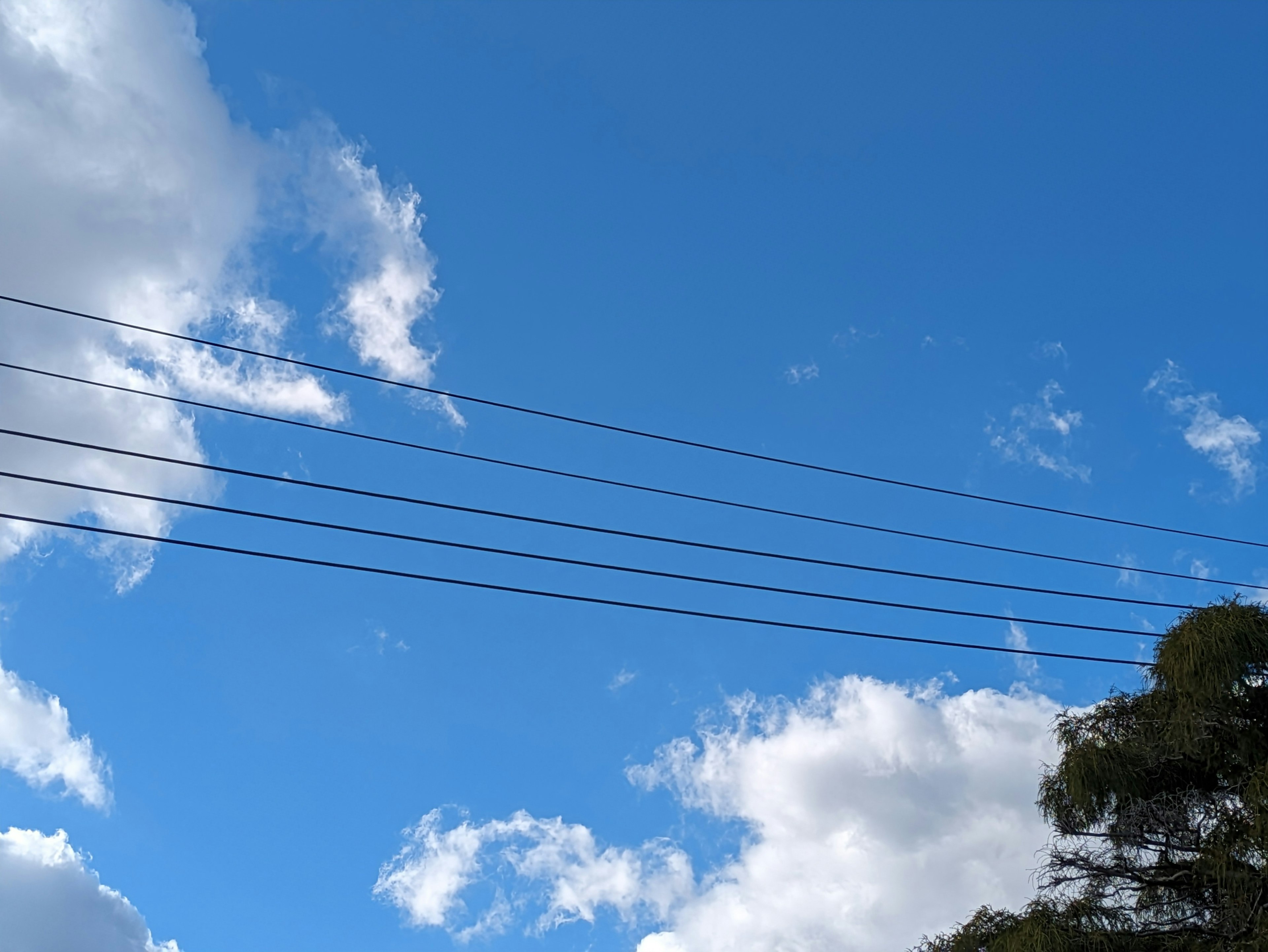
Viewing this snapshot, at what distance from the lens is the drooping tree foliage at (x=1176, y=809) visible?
11.4 m

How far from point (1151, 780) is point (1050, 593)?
2337 millimetres

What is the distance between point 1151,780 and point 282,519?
9.83m

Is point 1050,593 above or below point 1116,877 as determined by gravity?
above

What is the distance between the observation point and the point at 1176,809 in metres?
12.1

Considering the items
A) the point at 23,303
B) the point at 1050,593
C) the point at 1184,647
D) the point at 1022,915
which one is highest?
the point at 23,303

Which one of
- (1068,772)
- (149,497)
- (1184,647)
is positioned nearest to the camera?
(149,497)

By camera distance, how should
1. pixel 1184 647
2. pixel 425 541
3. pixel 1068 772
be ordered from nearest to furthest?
1. pixel 425 541
2. pixel 1184 647
3. pixel 1068 772

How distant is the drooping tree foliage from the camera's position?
11430mm

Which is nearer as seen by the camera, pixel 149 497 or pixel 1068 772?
pixel 149 497

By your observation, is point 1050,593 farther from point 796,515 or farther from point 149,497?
point 149,497

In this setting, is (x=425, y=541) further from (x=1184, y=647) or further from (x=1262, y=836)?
(x=1262, y=836)

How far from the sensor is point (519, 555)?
11203mm

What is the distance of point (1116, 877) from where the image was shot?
40.5ft

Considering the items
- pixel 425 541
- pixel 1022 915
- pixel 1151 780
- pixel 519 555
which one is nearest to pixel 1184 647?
pixel 1151 780
